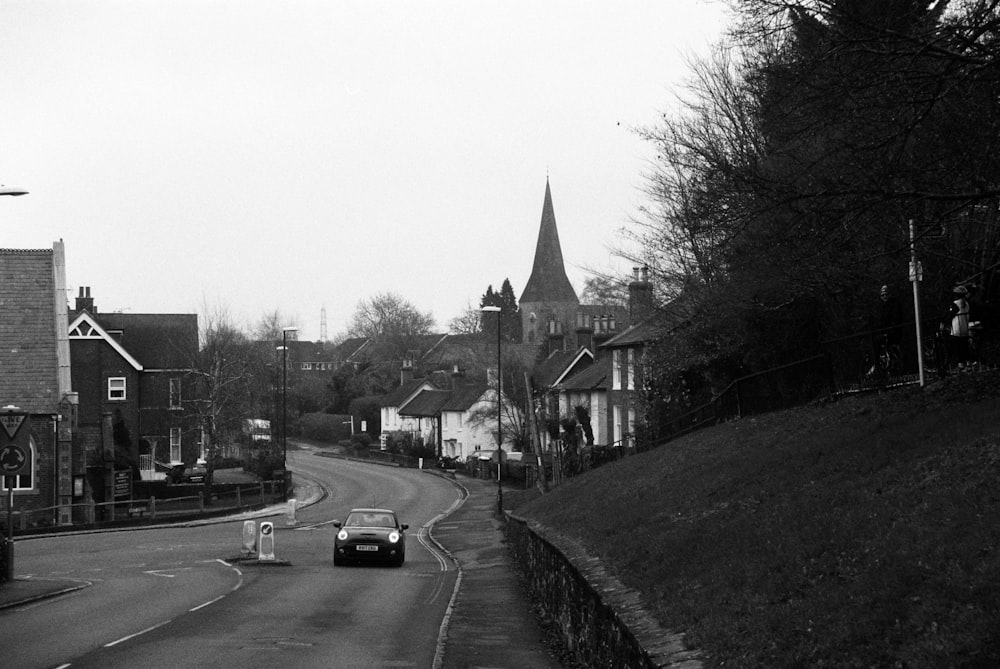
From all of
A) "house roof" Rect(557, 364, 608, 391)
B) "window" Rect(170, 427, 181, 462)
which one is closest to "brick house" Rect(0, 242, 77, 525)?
"window" Rect(170, 427, 181, 462)

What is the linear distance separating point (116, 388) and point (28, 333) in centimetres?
1625

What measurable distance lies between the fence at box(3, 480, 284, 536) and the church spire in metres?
88.6

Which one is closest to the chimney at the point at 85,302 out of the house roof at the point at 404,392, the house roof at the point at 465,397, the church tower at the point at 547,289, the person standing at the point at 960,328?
the house roof at the point at 465,397

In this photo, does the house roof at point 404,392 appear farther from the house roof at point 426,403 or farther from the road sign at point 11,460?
the road sign at point 11,460

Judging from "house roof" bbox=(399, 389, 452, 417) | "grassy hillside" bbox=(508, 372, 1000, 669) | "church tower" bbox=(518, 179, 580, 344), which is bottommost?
"grassy hillside" bbox=(508, 372, 1000, 669)

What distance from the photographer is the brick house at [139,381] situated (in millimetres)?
59938

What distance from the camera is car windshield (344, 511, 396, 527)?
2972 cm

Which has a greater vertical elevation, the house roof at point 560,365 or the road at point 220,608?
the house roof at point 560,365

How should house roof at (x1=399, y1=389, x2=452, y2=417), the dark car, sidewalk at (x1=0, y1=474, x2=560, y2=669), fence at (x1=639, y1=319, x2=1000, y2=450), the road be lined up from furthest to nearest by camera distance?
house roof at (x1=399, y1=389, x2=452, y2=417)
the dark car
fence at (x1=639, y1=319, x2=1000, y2=450)
sidewalk at (x1=0, y1=474, x2=560, y2=669)
the road

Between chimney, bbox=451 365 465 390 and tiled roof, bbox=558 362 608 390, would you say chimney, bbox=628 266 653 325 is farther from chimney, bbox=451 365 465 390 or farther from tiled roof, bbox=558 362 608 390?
chimney, bbox=451 365 465 390

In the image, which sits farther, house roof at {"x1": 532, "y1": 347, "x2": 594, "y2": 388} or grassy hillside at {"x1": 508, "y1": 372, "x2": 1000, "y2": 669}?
house roof at {"x1": 532, "y1": 347, "x2": 594, "y2": 388}

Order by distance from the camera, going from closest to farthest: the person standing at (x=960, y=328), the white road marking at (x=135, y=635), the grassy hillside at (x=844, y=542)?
the grassy hillside at (x=844, y=542)
the white road marking at (x=135, y=635)
the person standing at (x=960, y=328)

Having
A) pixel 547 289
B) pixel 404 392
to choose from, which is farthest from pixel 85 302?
pixel 547 289

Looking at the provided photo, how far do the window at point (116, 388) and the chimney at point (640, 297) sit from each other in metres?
31.4
